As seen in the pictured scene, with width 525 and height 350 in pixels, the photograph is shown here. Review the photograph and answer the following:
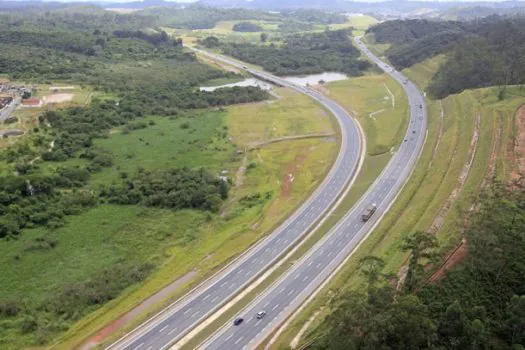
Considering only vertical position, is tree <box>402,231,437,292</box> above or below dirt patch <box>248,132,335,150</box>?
above

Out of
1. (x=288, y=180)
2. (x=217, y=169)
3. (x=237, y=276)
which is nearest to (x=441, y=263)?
(x=237, y=276)

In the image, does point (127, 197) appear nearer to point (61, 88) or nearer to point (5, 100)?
point (5, 100)

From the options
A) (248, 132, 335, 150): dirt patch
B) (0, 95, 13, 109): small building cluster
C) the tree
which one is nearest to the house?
(0, 95, 13, 109): small building cluster

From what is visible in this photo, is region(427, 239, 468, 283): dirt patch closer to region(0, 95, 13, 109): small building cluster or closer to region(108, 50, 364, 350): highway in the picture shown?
region(108, 50, 364, 350): highway

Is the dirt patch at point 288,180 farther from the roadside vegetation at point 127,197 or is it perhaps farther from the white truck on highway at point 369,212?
the white truck on highway at point 369,212

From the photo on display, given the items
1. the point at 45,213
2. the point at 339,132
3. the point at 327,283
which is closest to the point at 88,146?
the point at 45,213

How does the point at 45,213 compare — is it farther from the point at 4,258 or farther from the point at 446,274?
the point at 446,274
